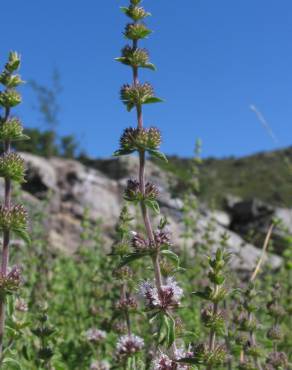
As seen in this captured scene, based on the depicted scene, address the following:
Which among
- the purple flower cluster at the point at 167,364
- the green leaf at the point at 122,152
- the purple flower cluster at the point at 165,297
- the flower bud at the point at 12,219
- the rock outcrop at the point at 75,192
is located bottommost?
the purple flower cluster at the point at 167,364

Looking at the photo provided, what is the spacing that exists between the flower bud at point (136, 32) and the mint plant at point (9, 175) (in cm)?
65

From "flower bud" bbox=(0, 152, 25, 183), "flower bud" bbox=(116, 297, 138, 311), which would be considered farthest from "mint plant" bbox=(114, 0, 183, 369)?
"flower bud" bbox=(116, 297, 138, 311)

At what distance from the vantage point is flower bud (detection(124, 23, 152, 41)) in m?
3.54

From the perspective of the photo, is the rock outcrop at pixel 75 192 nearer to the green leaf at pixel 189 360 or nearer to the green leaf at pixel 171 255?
the green leaf at pixel 171 255

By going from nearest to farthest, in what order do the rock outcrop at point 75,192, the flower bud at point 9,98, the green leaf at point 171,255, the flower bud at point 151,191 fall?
the green leaf at point 171,255 < the flower bud at point 151,191 < the flower bud at point 9,98 < the rock outcrop at point 75,192

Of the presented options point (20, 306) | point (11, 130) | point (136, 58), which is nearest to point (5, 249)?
point (11, 130)

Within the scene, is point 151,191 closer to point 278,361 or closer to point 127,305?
point 127,305

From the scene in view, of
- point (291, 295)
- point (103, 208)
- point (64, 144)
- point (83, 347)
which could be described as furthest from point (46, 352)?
point (64, 144)

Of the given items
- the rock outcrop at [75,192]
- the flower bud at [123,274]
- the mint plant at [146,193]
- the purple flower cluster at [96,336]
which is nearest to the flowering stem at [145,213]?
the mint plant at [146,193]

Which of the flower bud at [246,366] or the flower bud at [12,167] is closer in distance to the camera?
the flower bud at [12,167]

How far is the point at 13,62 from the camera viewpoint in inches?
140

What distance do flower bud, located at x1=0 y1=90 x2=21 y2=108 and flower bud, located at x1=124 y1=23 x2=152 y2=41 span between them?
Answer: 2.36ft

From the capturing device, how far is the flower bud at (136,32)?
3543mm

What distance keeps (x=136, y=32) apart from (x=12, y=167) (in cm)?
104
